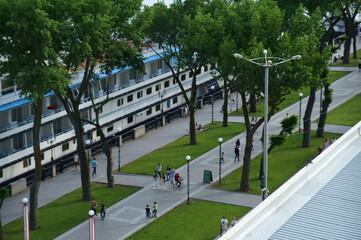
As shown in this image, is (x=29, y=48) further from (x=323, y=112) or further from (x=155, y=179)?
(x=323, y=112)

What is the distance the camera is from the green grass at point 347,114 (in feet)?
230

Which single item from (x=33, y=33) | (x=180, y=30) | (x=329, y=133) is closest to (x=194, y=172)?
(x=180, y=30)

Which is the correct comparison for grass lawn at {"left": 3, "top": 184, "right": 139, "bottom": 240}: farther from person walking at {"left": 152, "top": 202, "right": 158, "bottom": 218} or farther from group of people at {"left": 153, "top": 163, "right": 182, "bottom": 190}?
person walking at {"left": 152, "top": 202, "right": 158, "bottom": 218}

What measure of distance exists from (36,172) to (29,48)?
29.6 ft

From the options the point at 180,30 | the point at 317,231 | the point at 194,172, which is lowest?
the point at 194,172

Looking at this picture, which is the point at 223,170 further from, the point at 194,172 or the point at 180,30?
the point at 180,30

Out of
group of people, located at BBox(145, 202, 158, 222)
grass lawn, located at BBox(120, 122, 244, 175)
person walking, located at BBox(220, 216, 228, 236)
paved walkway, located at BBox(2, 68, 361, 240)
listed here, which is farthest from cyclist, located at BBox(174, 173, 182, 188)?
person walking, located at BBox(220, 216, 228, 236)

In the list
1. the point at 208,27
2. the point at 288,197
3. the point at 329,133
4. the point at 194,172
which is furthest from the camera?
the point at 329,133

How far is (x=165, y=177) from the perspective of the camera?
53156 mm

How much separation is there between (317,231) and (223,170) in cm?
3256

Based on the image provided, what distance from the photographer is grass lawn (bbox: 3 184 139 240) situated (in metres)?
44.3

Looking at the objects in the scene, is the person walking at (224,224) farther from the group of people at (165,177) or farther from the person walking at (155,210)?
the group of people at (165,177)

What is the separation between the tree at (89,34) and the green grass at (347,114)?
2932 cm

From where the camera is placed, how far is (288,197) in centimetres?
2736
